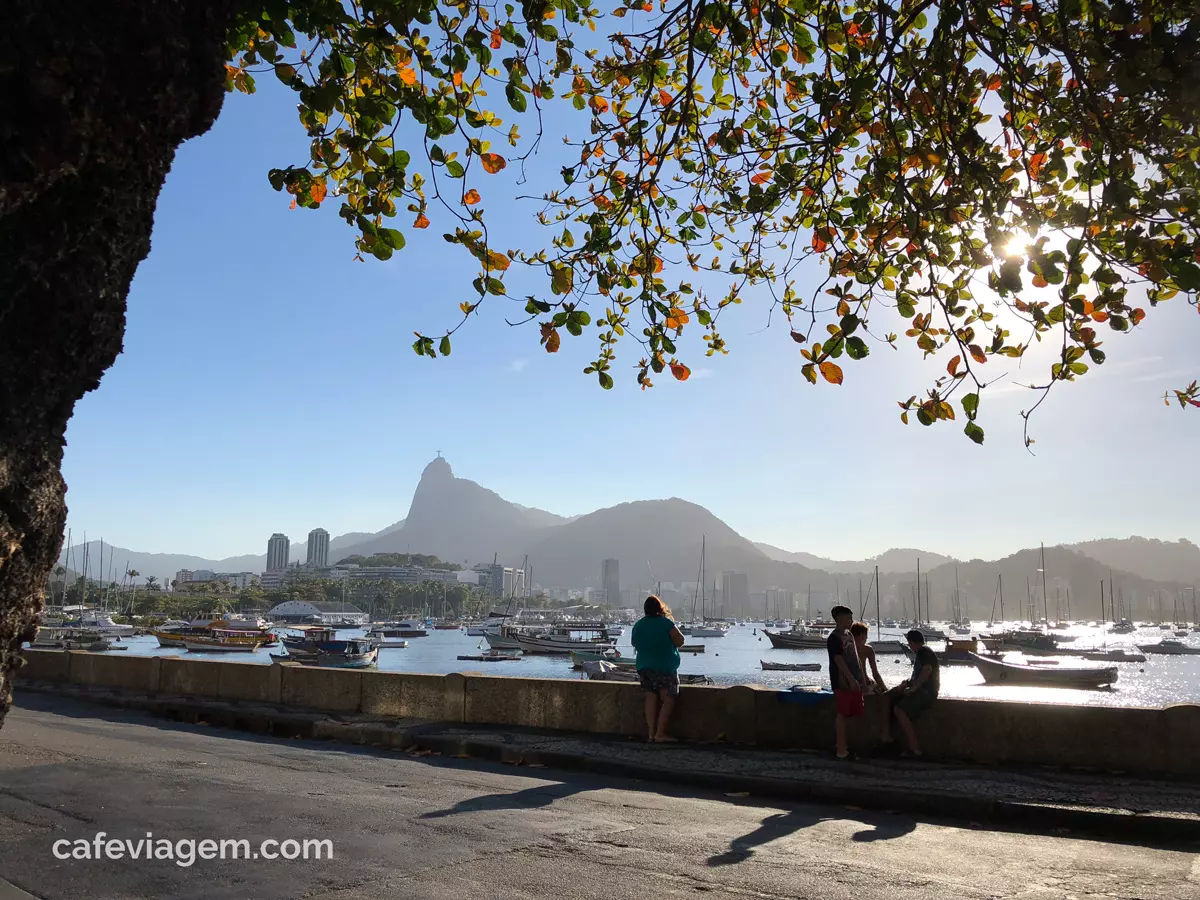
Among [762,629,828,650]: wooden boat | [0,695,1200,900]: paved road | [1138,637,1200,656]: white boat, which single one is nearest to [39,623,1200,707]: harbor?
[762,629,828,650]: wooden boat

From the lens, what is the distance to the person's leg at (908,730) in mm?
9406

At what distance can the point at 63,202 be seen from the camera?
2.12 metres

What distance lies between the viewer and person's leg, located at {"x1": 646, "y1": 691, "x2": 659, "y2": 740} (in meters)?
10.4

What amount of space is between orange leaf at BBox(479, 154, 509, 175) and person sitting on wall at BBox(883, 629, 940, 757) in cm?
683

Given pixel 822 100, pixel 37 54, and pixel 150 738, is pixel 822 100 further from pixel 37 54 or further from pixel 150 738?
pixel 150 738

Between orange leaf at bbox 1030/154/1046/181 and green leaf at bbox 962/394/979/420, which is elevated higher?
orange leaf at bbox 1030/154/1046/181

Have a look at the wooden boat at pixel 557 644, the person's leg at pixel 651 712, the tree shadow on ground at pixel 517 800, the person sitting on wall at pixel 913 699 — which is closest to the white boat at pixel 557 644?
the wooden boat at pixel 557 644

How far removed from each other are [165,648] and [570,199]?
4263 inches

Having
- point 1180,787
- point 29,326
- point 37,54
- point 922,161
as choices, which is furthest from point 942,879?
point 37,54

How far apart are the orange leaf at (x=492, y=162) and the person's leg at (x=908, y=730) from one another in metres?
7.25

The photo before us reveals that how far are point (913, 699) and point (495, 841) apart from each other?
5.41 m

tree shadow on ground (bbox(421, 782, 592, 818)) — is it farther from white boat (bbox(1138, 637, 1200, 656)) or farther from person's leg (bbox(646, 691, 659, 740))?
white boat (bbox(1138, 637, 1200, 656))

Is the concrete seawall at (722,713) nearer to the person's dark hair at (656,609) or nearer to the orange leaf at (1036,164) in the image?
the person's dark hair at (656,609)

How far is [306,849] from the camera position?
571 cm
